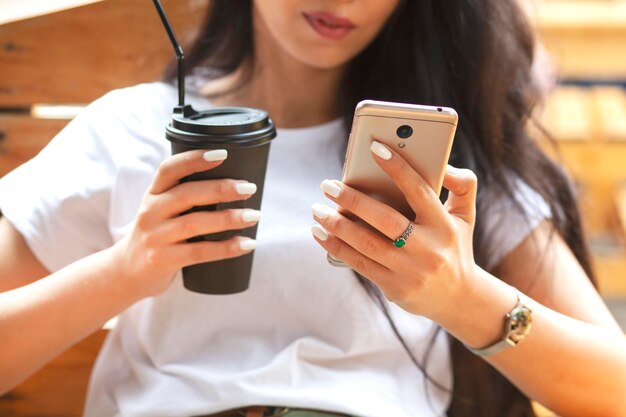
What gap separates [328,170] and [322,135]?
2.2 inches

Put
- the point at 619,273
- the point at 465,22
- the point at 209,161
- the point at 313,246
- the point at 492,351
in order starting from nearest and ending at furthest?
the point at 209,161 < the point at 492,351 < the point at 313,246 < the point at 465,22 < the point at 619,273

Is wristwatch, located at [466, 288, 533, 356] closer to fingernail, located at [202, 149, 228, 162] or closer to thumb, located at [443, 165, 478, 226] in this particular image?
thumb, located at [443, 165, 478, 226]

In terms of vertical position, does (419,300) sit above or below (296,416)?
above

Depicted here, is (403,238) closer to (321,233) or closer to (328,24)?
(321,233)

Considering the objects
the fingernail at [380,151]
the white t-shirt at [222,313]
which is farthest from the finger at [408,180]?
the white t-shirt at [222,313]

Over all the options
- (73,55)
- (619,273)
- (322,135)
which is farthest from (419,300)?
(619,273)

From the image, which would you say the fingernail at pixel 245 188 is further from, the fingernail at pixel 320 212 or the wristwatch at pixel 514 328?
the wristwatch at pixel 514 328

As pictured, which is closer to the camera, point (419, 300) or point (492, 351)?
point (419, 300)

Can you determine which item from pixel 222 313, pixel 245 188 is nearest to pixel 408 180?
pixel 245 188

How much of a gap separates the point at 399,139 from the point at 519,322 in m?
0.28

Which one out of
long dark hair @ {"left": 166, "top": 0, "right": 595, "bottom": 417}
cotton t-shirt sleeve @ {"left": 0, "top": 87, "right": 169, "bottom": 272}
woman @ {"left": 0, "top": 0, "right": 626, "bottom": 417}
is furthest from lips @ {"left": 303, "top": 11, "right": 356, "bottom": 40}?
cotton t-shirt sleeve @ {"left": 0, "top": 87, "right": 169, "bottom": 272}

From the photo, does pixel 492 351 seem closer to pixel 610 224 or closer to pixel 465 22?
pixel 465 22

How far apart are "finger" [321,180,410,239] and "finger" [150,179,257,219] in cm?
8

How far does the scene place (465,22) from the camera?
43.3 inches
